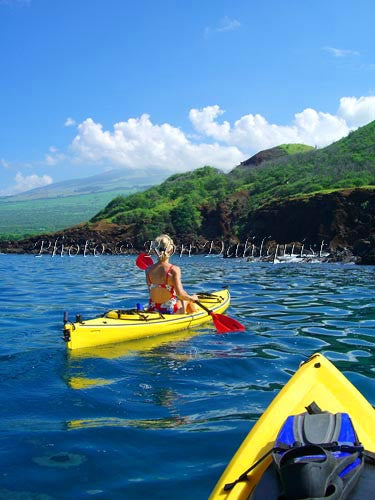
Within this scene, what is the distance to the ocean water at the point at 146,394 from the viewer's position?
12.5 feet

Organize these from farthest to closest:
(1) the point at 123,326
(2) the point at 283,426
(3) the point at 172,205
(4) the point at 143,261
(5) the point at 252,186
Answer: (5) the point at 252,186 < (3) the point at 172,205 < (4) the point at 143,261 < (1) the point at 123,326 < (2) the point at 283,426

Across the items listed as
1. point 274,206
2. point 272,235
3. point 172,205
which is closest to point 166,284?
point 272,235

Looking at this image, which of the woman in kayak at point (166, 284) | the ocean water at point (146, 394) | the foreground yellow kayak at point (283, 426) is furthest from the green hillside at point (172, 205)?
the foreground yellow kayak at point (283, 426)

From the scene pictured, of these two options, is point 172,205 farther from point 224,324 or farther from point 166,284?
point 166,284

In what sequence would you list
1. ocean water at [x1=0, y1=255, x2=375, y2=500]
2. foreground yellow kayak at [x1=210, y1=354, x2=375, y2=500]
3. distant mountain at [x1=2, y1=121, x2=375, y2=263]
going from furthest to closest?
distant mountain at [x1=2, y1=121, x2=375, y2=263] < ocean water at [x1=0, y1=255, x2=375, y2=500] < foreground yellow kayak at [x1=210, y1=354, x2=375, y2=500]

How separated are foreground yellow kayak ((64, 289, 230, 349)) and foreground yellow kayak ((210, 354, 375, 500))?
143 inches

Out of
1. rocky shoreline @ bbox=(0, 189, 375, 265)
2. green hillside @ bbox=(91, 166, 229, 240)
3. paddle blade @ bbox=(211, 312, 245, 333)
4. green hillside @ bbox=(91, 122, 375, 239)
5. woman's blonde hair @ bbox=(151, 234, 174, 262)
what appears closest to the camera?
woman's blonde hair @ bbox=(151, 234, 174, 262)

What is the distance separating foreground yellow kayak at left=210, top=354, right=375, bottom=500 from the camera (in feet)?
9.49

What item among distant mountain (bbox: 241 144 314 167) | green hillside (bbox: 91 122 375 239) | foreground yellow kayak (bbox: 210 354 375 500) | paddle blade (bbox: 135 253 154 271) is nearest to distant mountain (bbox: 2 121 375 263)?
green hillside (bbox: 91 122 375 239)

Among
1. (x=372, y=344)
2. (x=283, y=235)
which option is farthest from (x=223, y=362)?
(x=283, y=235)

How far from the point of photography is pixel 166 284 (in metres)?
8.52

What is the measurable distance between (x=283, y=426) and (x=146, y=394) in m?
2.52

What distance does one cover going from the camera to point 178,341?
8273 millimetres

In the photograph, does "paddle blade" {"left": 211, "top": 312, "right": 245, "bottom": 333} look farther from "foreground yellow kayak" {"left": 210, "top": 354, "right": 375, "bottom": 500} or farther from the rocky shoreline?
the rocky shoreline
